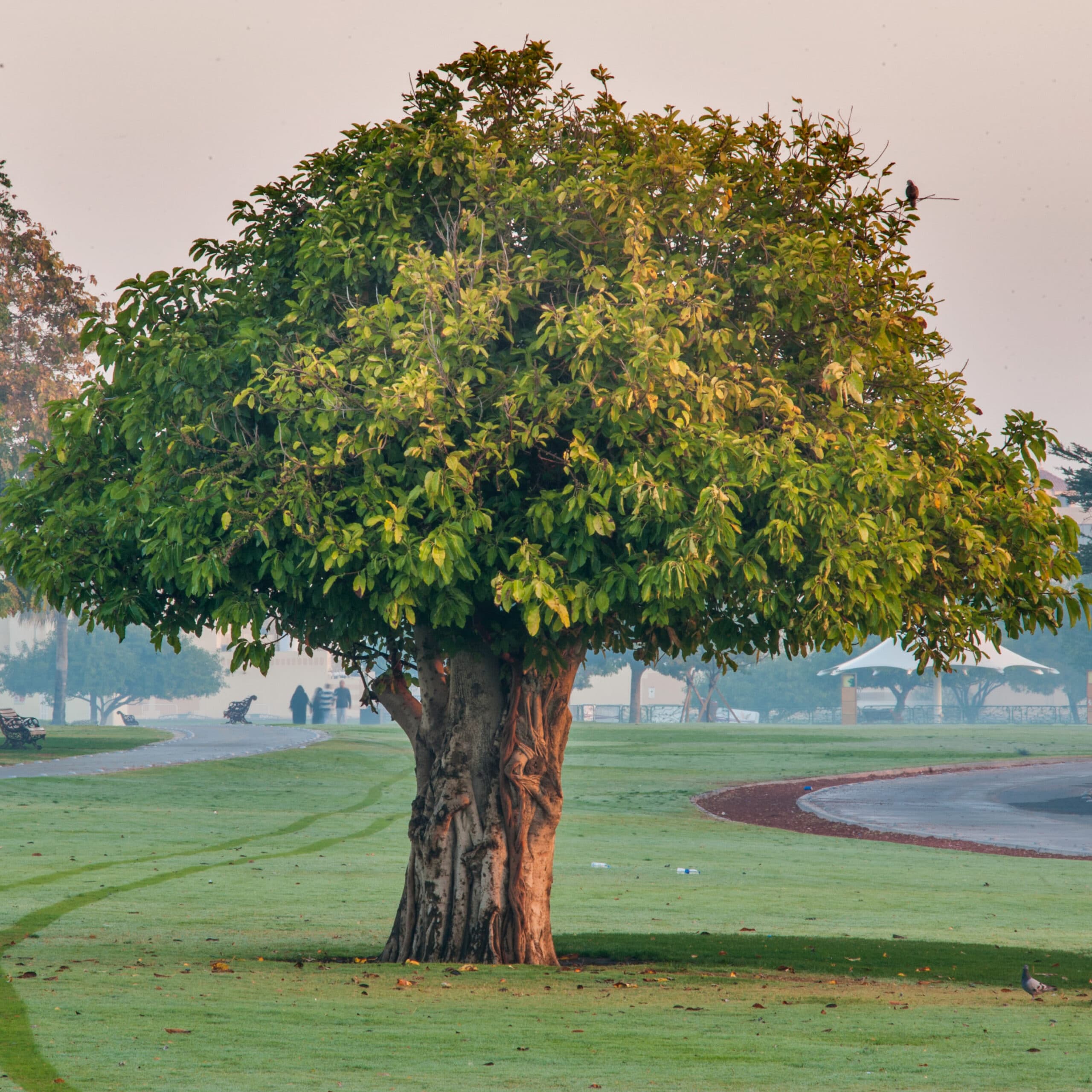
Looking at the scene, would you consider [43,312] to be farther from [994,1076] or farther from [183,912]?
[994,1076]

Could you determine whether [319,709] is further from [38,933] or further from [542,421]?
[542,421]

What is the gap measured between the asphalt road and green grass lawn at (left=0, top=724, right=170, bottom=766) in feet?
63.4

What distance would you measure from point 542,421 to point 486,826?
12.0 ft

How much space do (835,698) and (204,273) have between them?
109158 millimetres

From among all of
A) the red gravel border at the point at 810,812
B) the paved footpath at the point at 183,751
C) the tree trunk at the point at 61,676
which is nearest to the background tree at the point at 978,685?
the red gravel border at the point at 810,812

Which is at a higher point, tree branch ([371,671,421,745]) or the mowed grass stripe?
tree branch ([371,671,421,745])

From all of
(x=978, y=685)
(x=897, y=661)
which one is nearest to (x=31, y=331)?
(x=897, y=661)

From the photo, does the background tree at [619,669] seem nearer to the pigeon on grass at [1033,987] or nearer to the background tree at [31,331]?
the background tree at [31,331]

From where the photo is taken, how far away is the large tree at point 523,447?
9.62 meters

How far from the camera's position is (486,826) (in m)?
Answer: 11.6

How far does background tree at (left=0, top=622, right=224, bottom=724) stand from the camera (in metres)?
102

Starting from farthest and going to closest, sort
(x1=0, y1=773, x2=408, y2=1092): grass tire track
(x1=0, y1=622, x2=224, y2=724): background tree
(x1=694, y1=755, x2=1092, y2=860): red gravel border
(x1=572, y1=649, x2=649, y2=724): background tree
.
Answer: (x1=0, y1=622, x2=224, y2=724): background tree, (x1=572, y1=649, x2=649, y2=724): background tree, (x1=694, y1=755, x2=1092, y2=860): red gravel border, (x1=0, y1=773, x2=408, y2=1092): grass tire track

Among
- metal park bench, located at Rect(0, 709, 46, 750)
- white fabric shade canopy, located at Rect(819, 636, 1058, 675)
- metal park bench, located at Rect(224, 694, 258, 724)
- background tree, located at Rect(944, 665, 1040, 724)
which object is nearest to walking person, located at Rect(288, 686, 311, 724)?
metal park bench, located at Rect(224, 694, 258, 724)

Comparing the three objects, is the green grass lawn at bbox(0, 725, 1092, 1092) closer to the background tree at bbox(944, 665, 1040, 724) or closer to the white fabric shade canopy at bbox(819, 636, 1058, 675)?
the white fabric shade canopy at bbox(819, 636, 1058, 675)
